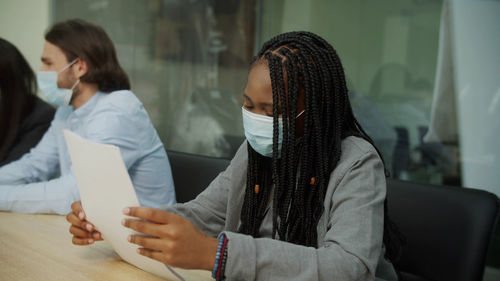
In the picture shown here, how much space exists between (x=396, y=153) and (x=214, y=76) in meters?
1.53

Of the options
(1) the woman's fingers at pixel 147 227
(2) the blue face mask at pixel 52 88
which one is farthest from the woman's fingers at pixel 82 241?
(2) the blue face mask at pixel 52 88

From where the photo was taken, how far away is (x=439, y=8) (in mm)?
2342

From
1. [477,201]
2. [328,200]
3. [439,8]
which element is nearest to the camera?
[328,200]

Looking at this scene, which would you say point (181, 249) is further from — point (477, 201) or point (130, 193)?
point (477, 201)

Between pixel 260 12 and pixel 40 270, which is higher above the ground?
pixel 260 12

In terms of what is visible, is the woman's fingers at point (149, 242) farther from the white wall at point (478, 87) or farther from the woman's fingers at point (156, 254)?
the white wall at point (478, 87)

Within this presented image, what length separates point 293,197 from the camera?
1034 millimetres

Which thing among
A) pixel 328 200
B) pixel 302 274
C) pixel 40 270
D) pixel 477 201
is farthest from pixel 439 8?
pixel 40 270

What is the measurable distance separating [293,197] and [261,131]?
6.6 inches

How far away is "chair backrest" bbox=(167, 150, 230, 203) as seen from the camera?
1.63m

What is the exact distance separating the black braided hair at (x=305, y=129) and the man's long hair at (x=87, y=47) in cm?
109

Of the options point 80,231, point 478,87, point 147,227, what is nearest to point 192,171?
point 80,231

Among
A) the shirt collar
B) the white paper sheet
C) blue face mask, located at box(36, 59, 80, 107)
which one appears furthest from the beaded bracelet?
blue face mask, located at box(36, 59, 80, 107)

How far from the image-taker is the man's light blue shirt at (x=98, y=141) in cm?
146
